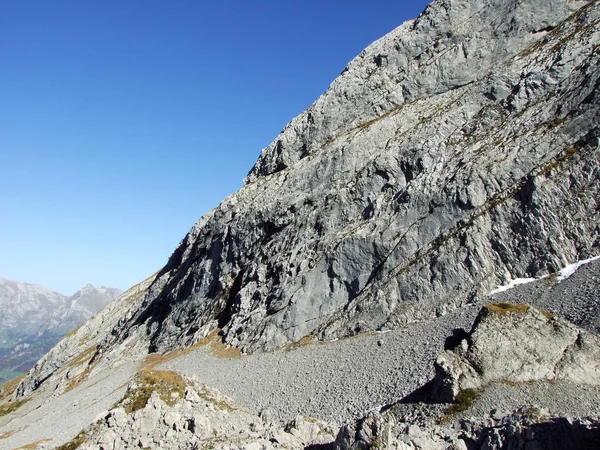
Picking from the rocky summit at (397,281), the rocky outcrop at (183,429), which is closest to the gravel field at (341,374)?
the rocky summit at (397,281)

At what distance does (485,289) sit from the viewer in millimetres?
43531

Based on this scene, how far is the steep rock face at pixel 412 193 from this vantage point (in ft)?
150

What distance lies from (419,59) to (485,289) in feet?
183

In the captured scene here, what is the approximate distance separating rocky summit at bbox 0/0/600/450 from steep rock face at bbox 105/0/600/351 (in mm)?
286

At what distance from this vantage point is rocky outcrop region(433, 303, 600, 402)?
1073 inches

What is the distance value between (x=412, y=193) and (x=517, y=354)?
99.3 ft

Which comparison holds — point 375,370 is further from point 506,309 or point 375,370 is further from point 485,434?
point 485,434

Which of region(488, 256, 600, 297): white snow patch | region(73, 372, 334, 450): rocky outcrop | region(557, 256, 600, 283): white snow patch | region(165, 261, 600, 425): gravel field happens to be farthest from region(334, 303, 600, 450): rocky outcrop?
region(488, 256, 600, 297): white snow patch

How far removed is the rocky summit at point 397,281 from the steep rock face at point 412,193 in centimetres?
29

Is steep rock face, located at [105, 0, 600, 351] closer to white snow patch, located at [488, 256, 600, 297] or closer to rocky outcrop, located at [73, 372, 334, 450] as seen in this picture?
white snow patch, located at [488, 256, 600, 297]

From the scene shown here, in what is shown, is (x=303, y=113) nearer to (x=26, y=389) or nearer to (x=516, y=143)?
(x=516, y=143)

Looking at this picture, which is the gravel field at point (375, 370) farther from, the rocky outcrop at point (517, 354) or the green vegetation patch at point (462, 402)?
the rocky outcrop at point (517, 354)

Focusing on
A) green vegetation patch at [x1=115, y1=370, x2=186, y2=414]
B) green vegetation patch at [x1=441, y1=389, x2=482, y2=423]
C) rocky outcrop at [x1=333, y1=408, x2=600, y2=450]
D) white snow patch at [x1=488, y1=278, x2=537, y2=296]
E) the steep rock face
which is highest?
the steep rock face

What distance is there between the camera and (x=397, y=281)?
50.2 m
